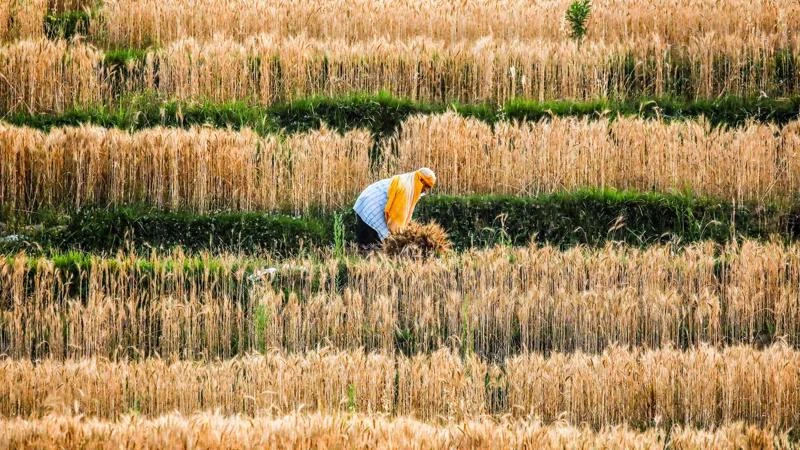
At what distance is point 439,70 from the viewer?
19.3 metres

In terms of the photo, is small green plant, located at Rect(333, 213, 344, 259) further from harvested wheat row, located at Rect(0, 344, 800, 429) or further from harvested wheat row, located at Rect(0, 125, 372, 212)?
harvested wheat row, located at Rect(0, 344, 800, 429)

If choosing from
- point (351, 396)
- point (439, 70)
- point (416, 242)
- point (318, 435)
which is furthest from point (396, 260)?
point (439, 70)

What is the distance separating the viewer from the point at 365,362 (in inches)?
454

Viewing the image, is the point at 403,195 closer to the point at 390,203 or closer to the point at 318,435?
the point at 390,203

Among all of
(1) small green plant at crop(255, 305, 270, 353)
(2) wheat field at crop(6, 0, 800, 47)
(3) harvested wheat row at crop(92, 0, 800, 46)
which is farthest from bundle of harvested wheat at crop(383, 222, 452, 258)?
(2) wheat field at crop(6, 0, 800, 47)

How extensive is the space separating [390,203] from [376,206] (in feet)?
0.76

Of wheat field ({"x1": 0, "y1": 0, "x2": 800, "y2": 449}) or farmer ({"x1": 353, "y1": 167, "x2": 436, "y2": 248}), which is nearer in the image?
wheat field ({"x1": 0, "y1": 0, "x2": 800, "y2": 449})

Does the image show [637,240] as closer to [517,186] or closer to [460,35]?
[517,186]

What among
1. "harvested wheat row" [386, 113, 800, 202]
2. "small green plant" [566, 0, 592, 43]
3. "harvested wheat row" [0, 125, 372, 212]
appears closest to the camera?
"harvested wheat row" [0, 125, 372, 212]

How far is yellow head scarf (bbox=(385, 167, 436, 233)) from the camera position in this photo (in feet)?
47.1

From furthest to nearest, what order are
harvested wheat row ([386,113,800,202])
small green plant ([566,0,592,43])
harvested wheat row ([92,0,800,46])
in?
harvested wheat row ([92,0,800,46]), small green plant ([566,0,592,43]), harvested wheat row ([386,113,800,202])

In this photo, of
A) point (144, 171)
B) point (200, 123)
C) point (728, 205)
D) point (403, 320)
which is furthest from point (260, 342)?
point (728, 205)

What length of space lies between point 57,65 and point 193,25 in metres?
3.14

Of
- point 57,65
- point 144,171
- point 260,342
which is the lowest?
point 260,342
